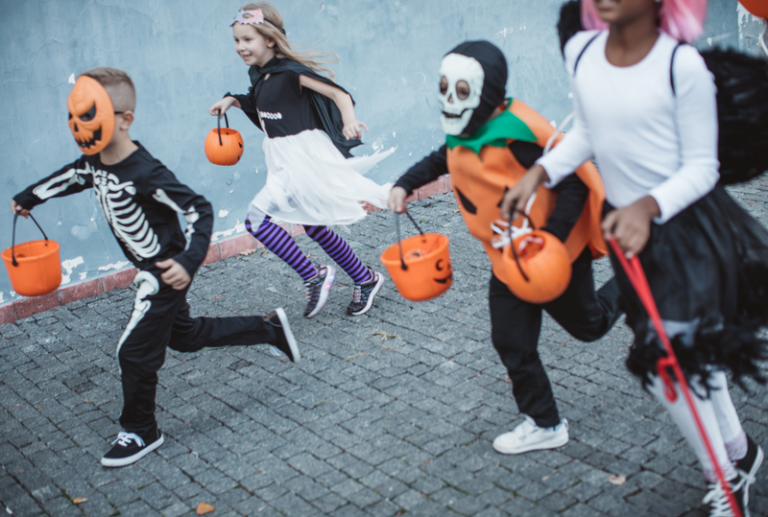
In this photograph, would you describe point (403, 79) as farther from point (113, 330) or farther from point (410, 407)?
point (410, 407)

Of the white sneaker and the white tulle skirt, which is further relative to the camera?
the white tulle skirt

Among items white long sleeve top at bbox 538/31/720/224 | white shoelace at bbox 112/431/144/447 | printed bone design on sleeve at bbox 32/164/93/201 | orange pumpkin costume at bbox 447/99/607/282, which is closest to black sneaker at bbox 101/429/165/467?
white shoelace at bbox 112/431/144/447

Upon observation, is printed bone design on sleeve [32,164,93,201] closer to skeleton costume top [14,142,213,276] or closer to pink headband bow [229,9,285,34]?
skeleton costume top [14,142,213,276]

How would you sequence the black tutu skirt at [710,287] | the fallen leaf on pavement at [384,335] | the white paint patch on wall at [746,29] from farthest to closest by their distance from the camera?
1. the white paint patch on wall at [746,29]
2. the fallen leaf on pavement at [384,335]
3. the black tutu skirt at [710,287]

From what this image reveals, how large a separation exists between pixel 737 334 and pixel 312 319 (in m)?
3.31

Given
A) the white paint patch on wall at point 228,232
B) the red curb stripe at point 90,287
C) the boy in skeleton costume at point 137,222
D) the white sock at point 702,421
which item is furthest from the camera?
the white paint patch on wall at point 228,232

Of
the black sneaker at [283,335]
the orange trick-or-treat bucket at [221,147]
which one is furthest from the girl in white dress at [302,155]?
the black sneaker at [283,335]

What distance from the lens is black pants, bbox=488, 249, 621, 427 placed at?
3174 mm

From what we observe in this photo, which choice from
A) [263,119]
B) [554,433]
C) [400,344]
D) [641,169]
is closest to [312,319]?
[400,344]

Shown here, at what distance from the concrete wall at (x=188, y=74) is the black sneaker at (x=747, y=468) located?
4971mm

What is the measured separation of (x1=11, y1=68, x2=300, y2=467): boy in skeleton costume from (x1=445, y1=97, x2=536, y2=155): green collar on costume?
1.35 meters

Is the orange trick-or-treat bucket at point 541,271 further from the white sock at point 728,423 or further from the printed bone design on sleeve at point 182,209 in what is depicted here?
the printed bone design on sleeve at point 182,209

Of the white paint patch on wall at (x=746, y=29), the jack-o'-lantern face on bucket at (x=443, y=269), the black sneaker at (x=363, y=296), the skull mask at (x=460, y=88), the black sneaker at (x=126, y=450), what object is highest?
the white paint patch on wall at (x=746, y=29)

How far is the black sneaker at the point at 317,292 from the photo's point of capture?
206 inches
